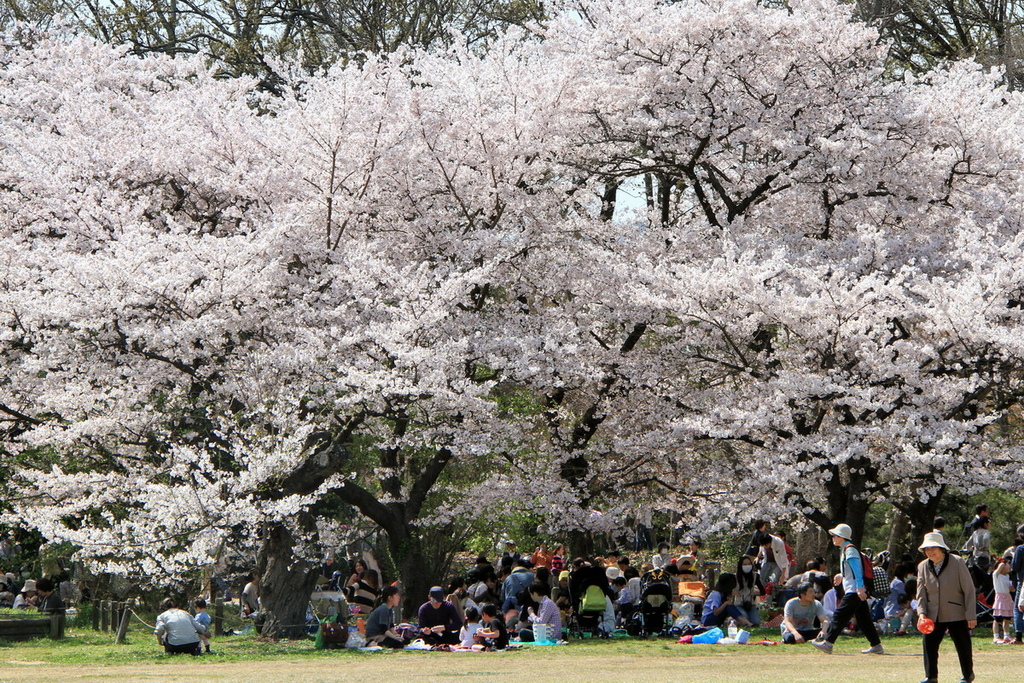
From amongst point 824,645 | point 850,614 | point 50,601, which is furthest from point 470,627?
point 50,601

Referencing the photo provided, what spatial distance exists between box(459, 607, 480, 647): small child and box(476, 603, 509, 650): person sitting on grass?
0.33 ft

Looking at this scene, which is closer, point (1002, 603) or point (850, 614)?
point (850, 614)

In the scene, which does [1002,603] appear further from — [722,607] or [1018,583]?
[722,607]

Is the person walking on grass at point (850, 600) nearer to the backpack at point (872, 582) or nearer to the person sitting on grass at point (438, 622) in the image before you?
the backpack at point (872, 582)

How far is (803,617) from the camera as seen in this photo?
46.1ft

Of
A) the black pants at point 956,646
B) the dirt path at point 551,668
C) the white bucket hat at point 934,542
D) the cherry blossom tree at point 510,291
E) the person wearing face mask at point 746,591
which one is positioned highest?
the cherry blossom tree at point 510,291

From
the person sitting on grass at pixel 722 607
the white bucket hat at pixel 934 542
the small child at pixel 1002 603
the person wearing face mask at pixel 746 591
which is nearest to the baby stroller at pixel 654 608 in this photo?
the person sitting on grass at pixel 722 607

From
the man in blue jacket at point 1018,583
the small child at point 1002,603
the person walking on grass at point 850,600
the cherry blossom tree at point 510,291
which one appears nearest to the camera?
the person walking on grass at point 850,600

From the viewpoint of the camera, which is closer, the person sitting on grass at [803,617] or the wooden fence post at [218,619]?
the person sitting on grass at [803,617]

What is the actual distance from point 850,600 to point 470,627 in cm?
420

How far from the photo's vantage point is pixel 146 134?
727 inches

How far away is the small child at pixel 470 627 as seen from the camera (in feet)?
45.7

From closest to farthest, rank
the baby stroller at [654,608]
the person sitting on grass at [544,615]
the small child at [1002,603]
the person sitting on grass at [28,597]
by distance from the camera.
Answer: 1. the small child at [1002,603]
2. the person sitting on grass at [544,615]
3. the baby stroller at [654,608]
4. the person sitting on grass at [28,597]

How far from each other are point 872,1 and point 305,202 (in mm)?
15102
